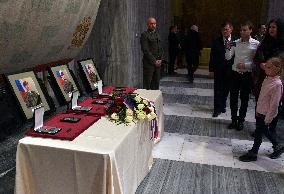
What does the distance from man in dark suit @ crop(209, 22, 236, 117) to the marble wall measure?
81.5 inches

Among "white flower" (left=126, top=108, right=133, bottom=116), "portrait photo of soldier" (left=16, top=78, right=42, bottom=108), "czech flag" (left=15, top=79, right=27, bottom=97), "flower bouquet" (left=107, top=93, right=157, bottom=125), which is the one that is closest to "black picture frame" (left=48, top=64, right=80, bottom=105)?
"portrait photo of soldier" (left=16, top=78, right=42, bottom=108)

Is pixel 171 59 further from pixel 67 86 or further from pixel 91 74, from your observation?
pixel 67 86

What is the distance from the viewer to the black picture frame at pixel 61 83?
4.53 m

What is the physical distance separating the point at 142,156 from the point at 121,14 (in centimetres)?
414

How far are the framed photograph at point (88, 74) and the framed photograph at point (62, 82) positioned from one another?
8.6 inches

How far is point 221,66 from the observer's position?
5.43 m

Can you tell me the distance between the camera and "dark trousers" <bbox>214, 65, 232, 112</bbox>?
17.9 feet

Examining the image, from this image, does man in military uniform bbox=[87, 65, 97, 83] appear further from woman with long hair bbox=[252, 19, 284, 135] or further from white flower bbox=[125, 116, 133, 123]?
woman with long hair bbox=[252, 19, 284, 135]

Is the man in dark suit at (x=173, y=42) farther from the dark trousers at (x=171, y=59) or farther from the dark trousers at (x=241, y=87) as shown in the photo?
the dark trousers at (x=241, y=87)

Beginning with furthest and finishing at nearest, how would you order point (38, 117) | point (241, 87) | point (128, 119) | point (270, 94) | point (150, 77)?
point (150, 77), point (241, 87), point (270, 94), point (128, 119), point (38, 117)

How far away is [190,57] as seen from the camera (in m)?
8.90

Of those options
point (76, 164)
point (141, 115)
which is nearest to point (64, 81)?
point (141, 115)

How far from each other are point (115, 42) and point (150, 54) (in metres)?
1.41

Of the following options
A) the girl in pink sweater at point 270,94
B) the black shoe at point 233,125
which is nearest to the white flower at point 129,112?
the girl in pink sweater at point 270,94
